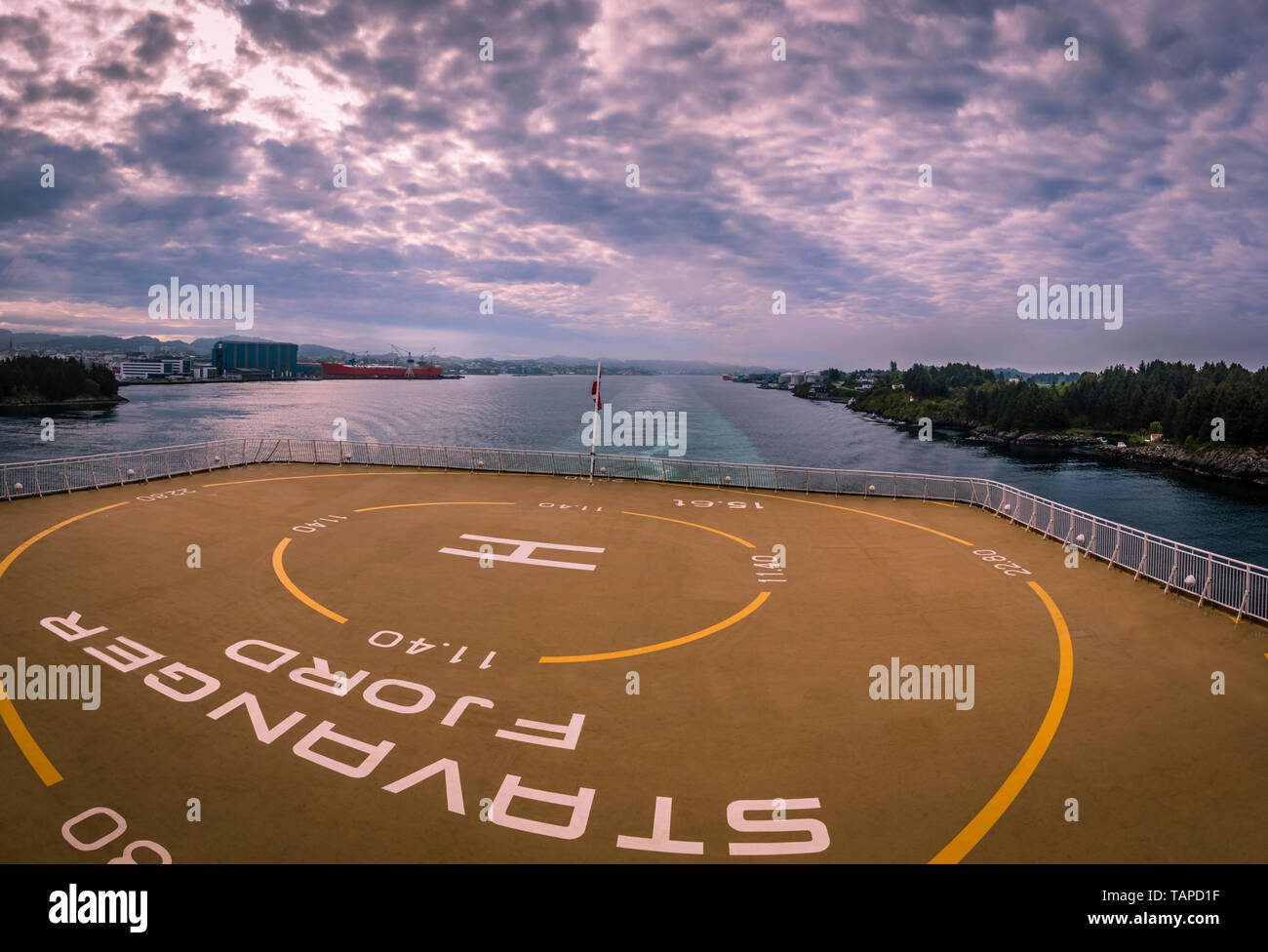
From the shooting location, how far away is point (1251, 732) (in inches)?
360

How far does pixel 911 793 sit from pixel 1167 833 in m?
2.79

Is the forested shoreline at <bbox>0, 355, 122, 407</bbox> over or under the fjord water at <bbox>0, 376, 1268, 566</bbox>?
over

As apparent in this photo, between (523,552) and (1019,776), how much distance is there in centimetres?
1308

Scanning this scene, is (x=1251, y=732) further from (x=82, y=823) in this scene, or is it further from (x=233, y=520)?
(x=233, y=520)

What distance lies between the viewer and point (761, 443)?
3925 inches

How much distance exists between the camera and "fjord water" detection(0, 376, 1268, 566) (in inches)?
2574

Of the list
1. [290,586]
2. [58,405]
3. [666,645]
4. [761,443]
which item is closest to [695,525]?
[666,645]

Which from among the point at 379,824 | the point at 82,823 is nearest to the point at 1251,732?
the point at 379,824

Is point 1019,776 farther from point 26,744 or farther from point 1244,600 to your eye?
point 26,744

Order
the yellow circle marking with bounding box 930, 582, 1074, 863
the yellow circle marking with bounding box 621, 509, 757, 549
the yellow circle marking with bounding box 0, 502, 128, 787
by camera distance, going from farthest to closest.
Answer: the yellow circle marking with bounding box 621, 509, 757, 549 < the yellow circle marking with bounding box 0, 502, 128, 787 < the yellow circle marking with bounding box 930, 582, 1074, 863

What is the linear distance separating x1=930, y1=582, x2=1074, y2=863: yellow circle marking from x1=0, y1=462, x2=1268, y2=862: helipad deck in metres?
0.06

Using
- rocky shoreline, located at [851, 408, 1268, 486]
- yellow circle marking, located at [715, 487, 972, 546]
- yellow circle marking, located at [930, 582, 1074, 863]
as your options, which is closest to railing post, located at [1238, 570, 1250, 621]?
yellow circle marking, located at [930, 582, 1074, 863]

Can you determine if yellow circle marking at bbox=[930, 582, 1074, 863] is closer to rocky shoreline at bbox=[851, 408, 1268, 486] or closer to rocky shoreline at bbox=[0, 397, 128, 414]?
rocky shoreline at bbox=[851, 408, 1268, 486]

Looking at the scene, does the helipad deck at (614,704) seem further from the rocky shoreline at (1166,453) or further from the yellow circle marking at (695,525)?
the rocky shoreline at (1166,453)
